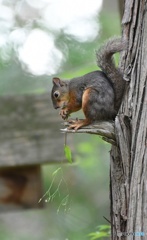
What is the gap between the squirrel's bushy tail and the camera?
3.01 metres

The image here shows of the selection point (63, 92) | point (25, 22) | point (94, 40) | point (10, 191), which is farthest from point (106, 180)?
point (10, 191)

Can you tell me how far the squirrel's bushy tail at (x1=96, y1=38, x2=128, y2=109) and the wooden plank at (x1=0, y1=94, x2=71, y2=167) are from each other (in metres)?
0.33

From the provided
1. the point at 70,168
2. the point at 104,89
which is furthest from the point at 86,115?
the point at 70,168

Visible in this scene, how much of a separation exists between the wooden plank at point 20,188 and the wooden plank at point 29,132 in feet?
0.53

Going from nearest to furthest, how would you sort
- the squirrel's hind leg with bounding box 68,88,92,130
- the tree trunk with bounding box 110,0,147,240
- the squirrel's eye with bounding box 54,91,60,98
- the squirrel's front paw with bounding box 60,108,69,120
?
the tree trunk with bounding box 110,0,147,240, the squirrel's hind leg with bounding box 68,88,92,130, the squirrel's front paw with bounding box 60,108,69,120, the squirrel's eye with bounding box 54,91,60,98

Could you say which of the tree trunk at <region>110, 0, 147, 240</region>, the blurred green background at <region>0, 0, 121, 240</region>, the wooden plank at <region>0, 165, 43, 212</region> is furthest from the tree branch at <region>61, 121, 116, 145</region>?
the blurred green background at <region>0, 0, 121, 240</region>

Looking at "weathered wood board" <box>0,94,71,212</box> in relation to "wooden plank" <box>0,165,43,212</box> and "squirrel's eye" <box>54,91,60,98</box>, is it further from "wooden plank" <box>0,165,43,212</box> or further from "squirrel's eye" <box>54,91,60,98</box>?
"squirrel's eye" <box>54,91,60,98</box>

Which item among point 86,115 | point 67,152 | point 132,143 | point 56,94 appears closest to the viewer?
point 132,143

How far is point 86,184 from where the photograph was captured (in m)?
6.11

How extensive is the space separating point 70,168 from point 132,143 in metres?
2.68

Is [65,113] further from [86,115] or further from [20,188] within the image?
[20,188]

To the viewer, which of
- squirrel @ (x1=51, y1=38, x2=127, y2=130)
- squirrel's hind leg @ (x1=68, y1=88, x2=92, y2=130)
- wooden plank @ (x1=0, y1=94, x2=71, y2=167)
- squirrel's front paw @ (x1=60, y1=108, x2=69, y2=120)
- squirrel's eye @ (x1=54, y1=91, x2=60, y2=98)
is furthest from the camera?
squirrel's eye @ (x1=54, y1=91, x2=60, y2=98)

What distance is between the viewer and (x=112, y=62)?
10.4 ft

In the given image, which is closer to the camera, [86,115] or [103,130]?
[103,130]
